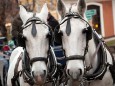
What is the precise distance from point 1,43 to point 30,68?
13.1 ft

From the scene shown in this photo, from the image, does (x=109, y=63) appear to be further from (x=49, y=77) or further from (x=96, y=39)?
(x=49, y=77)

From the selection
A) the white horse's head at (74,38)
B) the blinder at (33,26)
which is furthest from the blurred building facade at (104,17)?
the white horse's head at (74,38)

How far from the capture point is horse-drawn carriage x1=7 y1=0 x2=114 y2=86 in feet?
19.5

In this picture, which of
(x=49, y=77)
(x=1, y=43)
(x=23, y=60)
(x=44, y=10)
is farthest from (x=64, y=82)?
(x=1, y=43)

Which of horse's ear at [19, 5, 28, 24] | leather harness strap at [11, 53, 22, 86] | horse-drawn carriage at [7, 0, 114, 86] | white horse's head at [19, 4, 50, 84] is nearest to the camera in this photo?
horse-drawn carriage at [7, 0, 114, 86]

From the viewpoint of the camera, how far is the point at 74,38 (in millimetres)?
5934

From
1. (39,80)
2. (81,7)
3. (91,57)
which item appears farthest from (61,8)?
Result: (39,80)

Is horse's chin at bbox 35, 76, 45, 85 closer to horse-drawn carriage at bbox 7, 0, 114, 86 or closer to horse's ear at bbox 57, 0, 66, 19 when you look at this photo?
horse-drawn carriage at bbox 7, 0, 114, 86

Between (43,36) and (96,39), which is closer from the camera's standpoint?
(43,36)

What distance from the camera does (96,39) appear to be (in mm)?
6766

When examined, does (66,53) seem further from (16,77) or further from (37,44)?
(16,77)

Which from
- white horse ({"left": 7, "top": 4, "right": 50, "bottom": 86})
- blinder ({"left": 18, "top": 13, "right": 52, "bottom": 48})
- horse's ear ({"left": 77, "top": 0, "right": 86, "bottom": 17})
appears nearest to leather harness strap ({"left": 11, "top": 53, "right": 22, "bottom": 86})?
white horse ({"left": 7, "top": 4, "right": 50, "bottom": 86})

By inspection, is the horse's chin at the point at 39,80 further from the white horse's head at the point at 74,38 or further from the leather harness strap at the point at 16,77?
the leather harness strap at the point at 16,77

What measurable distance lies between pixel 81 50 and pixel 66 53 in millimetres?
209
